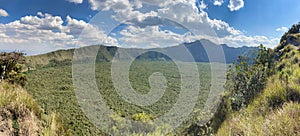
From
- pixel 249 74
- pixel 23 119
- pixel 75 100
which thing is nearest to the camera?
pixel 23 119

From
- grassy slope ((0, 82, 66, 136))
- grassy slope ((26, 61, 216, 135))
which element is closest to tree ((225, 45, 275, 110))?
grassy slope ((0, 82, 66, 136))

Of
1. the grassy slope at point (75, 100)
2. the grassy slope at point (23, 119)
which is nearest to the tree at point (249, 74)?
the grassy slope at point (23, 119)

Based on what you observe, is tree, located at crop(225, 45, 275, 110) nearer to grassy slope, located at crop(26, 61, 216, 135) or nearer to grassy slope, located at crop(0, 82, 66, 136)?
grassy slope, located at crop(0, 82, 66, 136)

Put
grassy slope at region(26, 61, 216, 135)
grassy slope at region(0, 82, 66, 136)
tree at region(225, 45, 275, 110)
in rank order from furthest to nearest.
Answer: grassy slope at region(26, 61, 216, 135) → tree at region(225, 45, 275, 110) → grassy slope at region(0, 82, 66, 136)

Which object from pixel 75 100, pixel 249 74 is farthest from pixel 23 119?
pixel 75 100

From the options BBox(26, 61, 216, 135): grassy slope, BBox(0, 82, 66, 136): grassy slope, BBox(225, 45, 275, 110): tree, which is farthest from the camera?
BBox(26, 61, 216, 135): grassy slope

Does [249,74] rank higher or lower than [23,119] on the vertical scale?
higher

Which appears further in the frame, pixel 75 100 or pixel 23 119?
pixel 75 100

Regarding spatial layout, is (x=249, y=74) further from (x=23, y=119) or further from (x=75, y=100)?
(x=75, y=100)

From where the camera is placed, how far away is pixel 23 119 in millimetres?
4742

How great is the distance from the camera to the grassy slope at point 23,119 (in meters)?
4.45

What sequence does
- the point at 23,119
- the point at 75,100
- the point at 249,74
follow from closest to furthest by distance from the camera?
the point at 23,119
the point at 249,74
the point at 75,100

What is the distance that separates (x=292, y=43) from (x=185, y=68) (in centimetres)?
11187

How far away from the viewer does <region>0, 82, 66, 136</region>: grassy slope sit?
445cm
